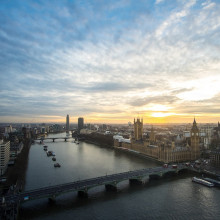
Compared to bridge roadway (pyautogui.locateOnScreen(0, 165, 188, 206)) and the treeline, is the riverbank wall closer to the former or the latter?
the treeline

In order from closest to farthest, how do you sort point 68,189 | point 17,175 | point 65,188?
point 68,189, point 65,188, point 17,175

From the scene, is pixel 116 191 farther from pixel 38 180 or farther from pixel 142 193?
pixel 38 180

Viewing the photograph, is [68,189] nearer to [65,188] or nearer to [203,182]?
[65,188]

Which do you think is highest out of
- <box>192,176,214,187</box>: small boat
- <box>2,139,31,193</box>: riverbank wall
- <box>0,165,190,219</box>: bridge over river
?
<box>0,165,190,219</box>: bridge over river

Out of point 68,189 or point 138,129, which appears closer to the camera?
point 68,189

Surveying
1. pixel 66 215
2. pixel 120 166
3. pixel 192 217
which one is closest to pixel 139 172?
pixel 120 166

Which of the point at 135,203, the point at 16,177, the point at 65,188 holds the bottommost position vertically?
the point at 135,203

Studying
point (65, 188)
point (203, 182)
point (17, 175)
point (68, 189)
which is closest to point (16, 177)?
point (17, 175)

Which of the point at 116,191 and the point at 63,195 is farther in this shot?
the point at 116,191

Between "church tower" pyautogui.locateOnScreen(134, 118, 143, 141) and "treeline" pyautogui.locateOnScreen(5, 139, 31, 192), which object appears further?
"church tower" pyautogui.locateOnScreen(134, 118, 143, 141)

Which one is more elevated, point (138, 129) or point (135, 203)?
point (138, 129)

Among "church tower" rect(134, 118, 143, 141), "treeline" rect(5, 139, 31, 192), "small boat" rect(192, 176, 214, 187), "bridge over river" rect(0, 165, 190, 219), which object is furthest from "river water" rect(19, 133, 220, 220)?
"church tower" rect(134, 118, 143, 141)
